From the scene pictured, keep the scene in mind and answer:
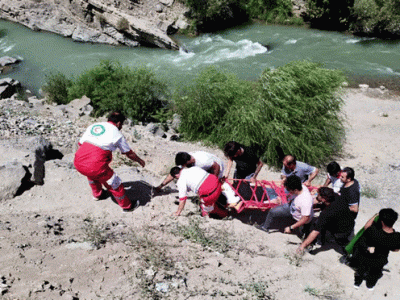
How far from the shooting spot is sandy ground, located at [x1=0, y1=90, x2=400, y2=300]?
4266 millimetres

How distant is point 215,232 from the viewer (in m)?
5.52

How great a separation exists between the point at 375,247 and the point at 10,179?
554cm

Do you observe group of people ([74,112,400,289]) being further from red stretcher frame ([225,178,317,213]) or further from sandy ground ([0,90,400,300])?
sandy ground ([0,90,400,300])

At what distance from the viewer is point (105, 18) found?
20.8m

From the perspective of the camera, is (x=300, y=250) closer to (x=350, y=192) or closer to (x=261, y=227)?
(x=261, y=227)

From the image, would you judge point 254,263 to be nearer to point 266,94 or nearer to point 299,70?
point 266,94

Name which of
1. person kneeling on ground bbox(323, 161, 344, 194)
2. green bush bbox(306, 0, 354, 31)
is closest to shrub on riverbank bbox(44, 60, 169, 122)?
person kneeling on ground bbox(323, 161, 344, 194)

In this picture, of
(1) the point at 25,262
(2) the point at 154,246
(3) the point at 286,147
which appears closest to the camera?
(1) the point at 25,262

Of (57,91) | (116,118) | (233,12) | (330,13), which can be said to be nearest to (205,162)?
(116,118)

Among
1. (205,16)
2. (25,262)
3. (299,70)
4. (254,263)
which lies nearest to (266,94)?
(299,70)

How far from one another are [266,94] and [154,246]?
529 centimetres

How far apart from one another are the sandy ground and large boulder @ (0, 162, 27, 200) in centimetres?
15

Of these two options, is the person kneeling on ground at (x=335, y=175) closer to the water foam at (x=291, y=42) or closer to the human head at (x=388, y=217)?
the human head at (x=388, y=217)

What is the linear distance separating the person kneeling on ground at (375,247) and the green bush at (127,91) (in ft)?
26.3
